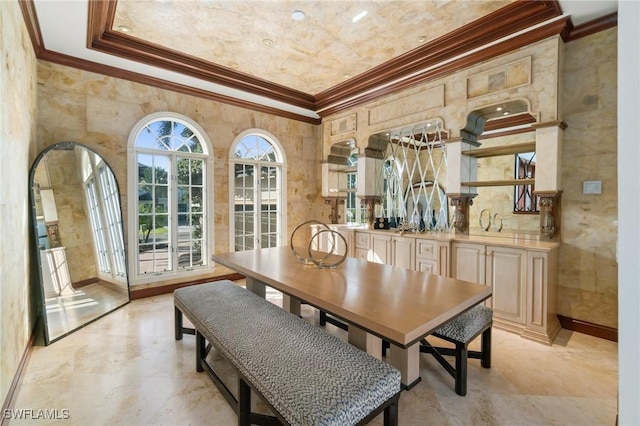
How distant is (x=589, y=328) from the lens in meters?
2.68

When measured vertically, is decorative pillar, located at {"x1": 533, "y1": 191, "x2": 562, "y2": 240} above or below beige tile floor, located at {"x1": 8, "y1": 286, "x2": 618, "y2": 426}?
above

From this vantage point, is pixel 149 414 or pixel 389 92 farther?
pixel 389 92

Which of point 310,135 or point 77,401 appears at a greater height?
point 310,135

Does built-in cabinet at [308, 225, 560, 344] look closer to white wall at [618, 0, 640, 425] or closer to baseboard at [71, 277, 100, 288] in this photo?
white wall at [618, 0, 640, 425]

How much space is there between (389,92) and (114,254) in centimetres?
409

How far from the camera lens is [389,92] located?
396cm

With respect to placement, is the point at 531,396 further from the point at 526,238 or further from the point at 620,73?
the point at 620,73

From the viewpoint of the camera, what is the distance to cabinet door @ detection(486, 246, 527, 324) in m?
2.65

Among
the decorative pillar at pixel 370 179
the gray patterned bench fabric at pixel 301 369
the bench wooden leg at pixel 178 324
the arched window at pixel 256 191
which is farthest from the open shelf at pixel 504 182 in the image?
the bench wooden leg at pixel 178 324

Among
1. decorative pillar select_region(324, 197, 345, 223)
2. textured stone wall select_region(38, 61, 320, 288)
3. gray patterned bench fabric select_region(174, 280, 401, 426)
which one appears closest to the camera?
gray patterned bench fabric select_region(174, 280, 401, 426)

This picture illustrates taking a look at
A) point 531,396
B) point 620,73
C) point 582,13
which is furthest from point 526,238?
point 620,73

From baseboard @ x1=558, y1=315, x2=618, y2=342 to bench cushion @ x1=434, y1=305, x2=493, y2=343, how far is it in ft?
4.90

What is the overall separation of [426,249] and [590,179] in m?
1.63

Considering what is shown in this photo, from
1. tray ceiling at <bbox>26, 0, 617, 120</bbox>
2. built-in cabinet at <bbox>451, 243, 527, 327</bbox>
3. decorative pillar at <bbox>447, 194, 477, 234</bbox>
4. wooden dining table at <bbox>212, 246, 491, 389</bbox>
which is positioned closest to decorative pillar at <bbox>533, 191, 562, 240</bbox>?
built-in cabinet at <bbox>451, 243, 527, 327</bbox>
